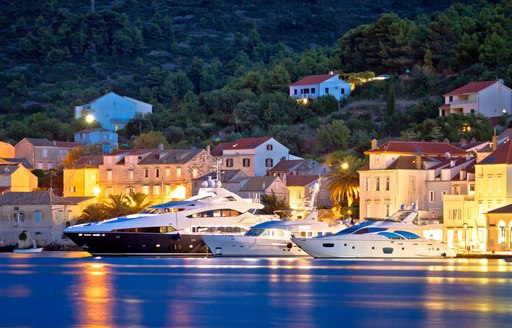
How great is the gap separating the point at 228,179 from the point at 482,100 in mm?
22558

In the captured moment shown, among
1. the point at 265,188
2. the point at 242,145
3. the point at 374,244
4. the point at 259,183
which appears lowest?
the point at 374,244

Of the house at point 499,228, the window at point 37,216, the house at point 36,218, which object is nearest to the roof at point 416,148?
the house at point 499,228

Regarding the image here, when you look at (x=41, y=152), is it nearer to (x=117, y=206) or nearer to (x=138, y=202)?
(x=138, y=202)

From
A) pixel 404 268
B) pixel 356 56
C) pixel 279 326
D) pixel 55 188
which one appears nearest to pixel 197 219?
pixel 404 268

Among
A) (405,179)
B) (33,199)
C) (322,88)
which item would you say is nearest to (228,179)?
(33,199)

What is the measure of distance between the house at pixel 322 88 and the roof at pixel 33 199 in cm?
3813

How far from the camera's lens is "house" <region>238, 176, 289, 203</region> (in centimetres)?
10375

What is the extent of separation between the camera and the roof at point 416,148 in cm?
9456

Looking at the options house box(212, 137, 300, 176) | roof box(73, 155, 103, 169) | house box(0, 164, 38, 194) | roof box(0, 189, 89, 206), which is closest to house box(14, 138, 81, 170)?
house box(0, 164, 38, 194)

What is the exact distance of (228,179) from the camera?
355 feet

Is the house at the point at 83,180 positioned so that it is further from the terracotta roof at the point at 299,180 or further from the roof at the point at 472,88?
the roof at the point at 472,88

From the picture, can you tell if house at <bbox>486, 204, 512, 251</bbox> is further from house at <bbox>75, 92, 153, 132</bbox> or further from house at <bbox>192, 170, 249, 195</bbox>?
house at <bbox>75, 92, 153, 132</bbox>

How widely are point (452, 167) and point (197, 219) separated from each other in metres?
17.2

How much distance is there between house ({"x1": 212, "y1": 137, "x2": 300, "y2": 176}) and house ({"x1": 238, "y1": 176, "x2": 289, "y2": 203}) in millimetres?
7046
